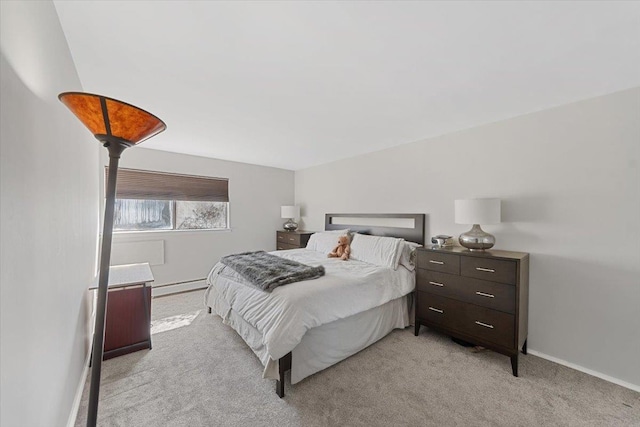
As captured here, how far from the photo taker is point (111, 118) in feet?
3.14

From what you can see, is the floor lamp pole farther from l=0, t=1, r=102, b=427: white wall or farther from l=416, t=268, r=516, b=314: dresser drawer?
l=416, t=268, r=516, b=314: dresser drawer

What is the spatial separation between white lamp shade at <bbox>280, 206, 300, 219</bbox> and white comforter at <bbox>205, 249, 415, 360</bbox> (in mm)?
2214

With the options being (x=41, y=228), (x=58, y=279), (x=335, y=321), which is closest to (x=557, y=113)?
(x=335, y=321)

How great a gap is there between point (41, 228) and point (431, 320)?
9.72 feet

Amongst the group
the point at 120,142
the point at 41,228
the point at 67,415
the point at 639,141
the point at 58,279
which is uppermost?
the point at 639,141

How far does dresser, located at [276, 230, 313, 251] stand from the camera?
459 centimetres

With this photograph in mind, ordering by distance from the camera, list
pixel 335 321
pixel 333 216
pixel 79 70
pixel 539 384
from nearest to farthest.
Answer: pixel 79 70 < pixel 539 384 < pixel 335 321 < pixel 333 216

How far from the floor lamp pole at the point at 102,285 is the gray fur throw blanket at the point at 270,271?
113cm

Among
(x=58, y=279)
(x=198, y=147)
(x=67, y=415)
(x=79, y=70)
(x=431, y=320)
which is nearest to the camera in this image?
(x=58, y=279)

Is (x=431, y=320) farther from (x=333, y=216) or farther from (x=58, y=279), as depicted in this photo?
(x=58, y=279)

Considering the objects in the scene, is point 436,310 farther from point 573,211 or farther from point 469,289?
point 573,211

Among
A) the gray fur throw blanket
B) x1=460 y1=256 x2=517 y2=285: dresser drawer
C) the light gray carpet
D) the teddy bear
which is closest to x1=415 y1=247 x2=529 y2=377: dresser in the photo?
x1=460 y1=256 x2=517 y2=285: dresser drawer

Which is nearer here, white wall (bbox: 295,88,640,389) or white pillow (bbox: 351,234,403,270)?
white wall (bbox: 295,88,640,389)

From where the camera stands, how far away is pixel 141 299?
7.75 ft
